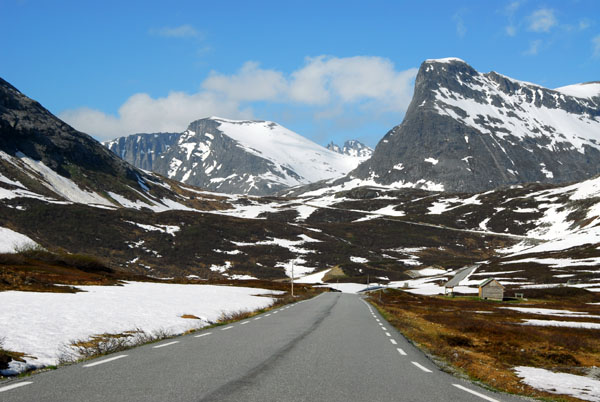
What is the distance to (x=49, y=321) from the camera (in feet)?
61.8

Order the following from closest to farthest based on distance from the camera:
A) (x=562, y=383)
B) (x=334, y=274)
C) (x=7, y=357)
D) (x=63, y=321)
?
(x=7, y=357), (x=562, y=383), (x=63, y=321), (x=334, y=274)

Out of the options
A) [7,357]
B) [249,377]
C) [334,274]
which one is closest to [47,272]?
[7,357]

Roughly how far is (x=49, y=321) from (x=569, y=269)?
4963 inches

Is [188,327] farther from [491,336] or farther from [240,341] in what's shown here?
[491,336]

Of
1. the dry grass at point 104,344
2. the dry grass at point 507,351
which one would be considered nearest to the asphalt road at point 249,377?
the dry grass at point 104,344

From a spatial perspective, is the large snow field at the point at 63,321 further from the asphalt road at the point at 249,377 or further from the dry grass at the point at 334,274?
the dry grass at the point at 334,274

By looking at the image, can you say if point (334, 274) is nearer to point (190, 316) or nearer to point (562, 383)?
point (190, 316)

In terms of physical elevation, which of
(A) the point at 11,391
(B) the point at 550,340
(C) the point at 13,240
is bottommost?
(B) the point at 550,340

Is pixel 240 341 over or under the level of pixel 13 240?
under

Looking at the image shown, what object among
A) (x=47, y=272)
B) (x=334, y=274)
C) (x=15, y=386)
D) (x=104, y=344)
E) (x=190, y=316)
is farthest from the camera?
(x=334, y=274)

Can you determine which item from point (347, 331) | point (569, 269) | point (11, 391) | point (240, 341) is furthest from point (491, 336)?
point (569, 269)

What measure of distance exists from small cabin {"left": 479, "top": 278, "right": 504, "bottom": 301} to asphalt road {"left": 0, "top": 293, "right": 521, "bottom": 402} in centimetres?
8271

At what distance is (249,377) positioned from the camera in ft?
34.3

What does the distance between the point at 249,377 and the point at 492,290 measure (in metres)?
92.1
